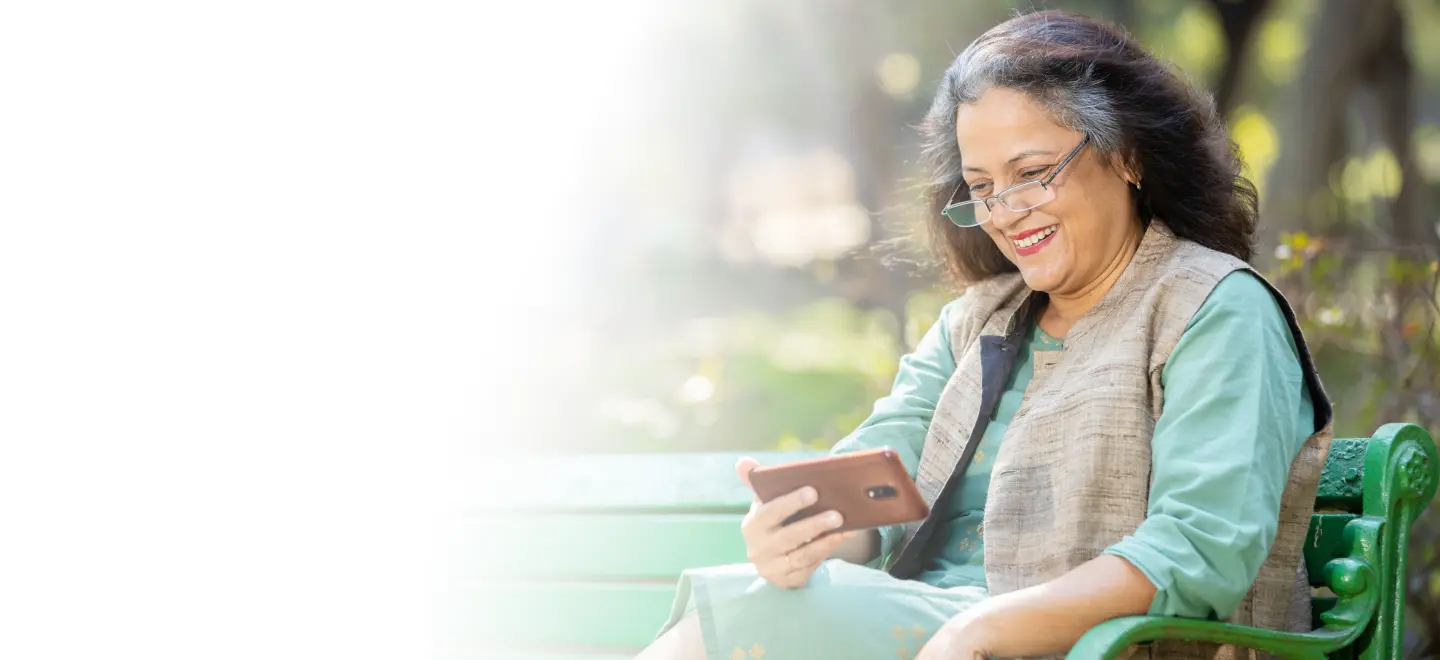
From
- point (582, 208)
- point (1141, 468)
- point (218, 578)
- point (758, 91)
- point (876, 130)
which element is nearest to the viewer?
point (1141, 468)

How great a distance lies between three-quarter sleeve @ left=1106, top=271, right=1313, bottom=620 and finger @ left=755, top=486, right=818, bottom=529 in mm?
515

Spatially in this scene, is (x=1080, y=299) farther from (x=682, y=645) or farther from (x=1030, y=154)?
(x=682, y=645)

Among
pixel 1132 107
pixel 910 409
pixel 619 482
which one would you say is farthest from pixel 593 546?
pixel 1132 107

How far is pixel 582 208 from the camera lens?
1609cm

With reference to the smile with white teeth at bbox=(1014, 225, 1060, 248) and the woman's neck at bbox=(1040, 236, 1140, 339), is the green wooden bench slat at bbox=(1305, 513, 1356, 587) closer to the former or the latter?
the woman's neck at bbox=(1040, 236, 1140, 339)

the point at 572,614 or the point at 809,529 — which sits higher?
the point at 572,614

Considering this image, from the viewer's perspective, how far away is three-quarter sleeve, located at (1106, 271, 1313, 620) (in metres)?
2.21

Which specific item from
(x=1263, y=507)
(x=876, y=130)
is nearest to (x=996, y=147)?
(x=1263, y=507)

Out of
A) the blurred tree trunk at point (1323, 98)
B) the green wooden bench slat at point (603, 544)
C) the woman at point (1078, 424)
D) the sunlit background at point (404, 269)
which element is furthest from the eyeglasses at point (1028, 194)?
the blurred tree trunk at point (1323, 98)

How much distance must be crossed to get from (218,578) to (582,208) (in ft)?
39.7

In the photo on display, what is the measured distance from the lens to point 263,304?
7945mm

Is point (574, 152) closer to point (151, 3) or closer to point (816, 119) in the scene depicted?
point (816, 119)

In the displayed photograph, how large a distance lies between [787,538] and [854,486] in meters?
0.16

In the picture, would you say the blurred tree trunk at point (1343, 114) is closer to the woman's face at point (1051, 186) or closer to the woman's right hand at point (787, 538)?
the woman's face at point (1051, 186)
